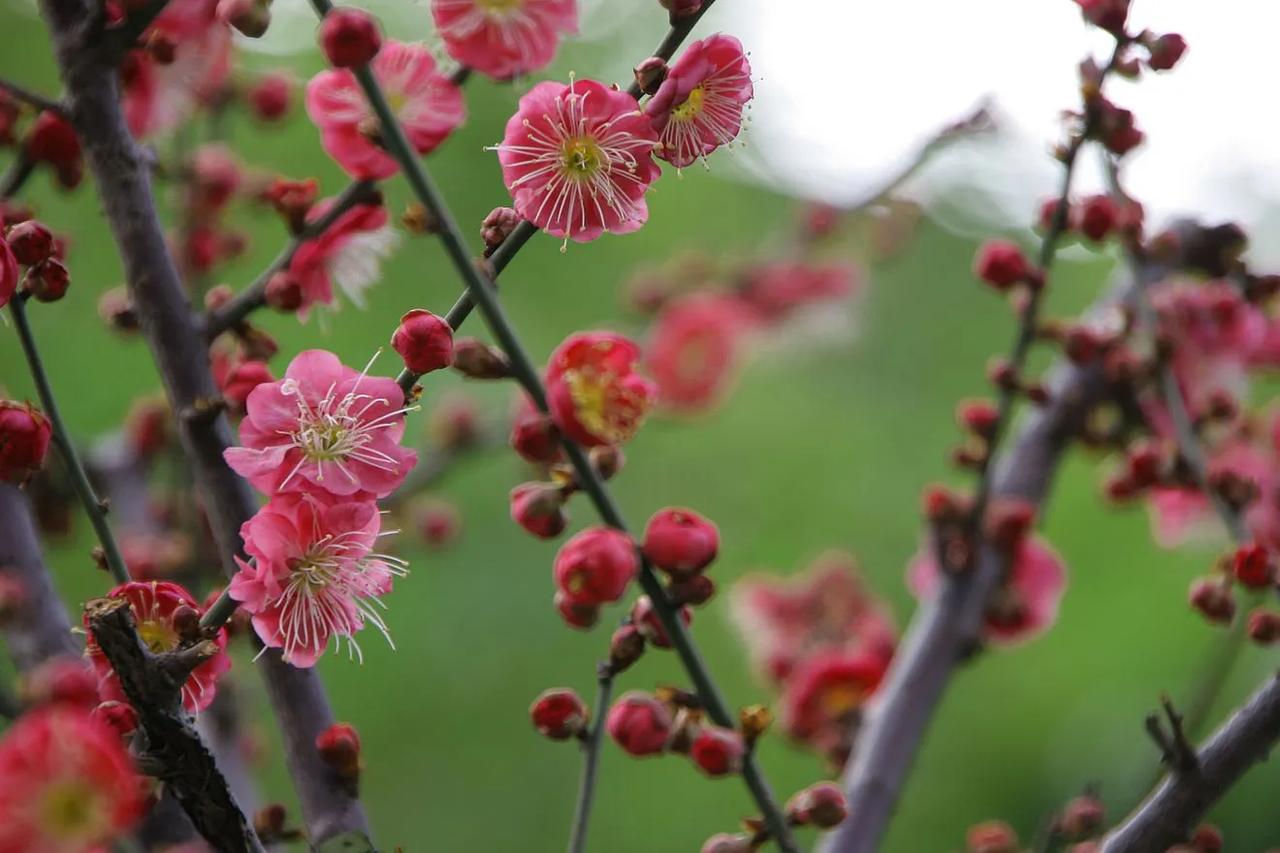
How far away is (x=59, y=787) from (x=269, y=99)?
0.88 meters

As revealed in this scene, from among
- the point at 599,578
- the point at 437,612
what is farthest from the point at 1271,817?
the point at 599,578

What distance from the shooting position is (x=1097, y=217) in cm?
86

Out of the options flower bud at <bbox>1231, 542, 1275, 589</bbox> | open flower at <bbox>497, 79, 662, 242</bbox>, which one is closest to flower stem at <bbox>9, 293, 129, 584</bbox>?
open flower at <bbox>497, 79, 662, 242</bbox>

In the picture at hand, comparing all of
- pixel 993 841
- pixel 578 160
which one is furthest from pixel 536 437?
pixel 993 841

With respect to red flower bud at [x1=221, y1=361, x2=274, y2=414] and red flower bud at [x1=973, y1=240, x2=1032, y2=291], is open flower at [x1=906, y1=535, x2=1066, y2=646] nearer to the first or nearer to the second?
red flower bud at [x1=973, y1=240, x2=1032, y2=291]

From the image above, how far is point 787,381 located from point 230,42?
223cm

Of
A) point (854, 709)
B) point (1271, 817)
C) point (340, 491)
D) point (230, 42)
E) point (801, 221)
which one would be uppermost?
point (230, 42)

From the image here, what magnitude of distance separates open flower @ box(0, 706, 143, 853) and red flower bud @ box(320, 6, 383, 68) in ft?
0.94

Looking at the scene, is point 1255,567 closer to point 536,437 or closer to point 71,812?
point 536,437

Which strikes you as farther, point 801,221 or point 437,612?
point 437,612

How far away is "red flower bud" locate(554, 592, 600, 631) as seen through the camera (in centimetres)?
58

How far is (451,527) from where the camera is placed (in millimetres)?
1389

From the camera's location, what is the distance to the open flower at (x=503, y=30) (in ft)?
2.07

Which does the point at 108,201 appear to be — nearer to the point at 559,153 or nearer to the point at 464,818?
the point at 559,153
